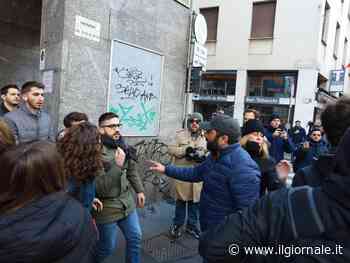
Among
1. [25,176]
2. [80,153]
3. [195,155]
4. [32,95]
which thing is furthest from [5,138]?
[195,155]

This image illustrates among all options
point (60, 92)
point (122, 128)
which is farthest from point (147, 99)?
point (60, 92)

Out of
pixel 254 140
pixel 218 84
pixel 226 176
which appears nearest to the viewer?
pixel 226 176

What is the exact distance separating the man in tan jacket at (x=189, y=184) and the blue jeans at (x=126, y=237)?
1.35m

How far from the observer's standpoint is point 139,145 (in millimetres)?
4816

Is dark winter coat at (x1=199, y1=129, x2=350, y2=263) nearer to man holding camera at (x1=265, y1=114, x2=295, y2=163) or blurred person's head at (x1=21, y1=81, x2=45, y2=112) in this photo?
blurred person's head at (x1=21, y1=81, x2=45, y2=112)

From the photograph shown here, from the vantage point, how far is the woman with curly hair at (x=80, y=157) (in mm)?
2064

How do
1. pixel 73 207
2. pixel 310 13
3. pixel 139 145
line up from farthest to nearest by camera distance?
pixel 310 13
pixel 139 145
pixel 73 207

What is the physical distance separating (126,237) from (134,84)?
2.52 metres

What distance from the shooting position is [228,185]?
230cm

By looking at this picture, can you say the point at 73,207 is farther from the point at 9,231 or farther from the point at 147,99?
the point at 147,99

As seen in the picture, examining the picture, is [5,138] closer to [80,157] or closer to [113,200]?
[80,157]

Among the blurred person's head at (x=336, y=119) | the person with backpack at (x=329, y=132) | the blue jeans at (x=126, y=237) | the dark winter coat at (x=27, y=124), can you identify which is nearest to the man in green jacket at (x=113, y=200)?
the blue jeans at (x=126, y=237)

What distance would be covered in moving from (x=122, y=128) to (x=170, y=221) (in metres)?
1.60

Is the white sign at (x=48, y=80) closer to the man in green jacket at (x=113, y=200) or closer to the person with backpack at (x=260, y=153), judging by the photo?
the man in green jacket at (x=113, y=200)
